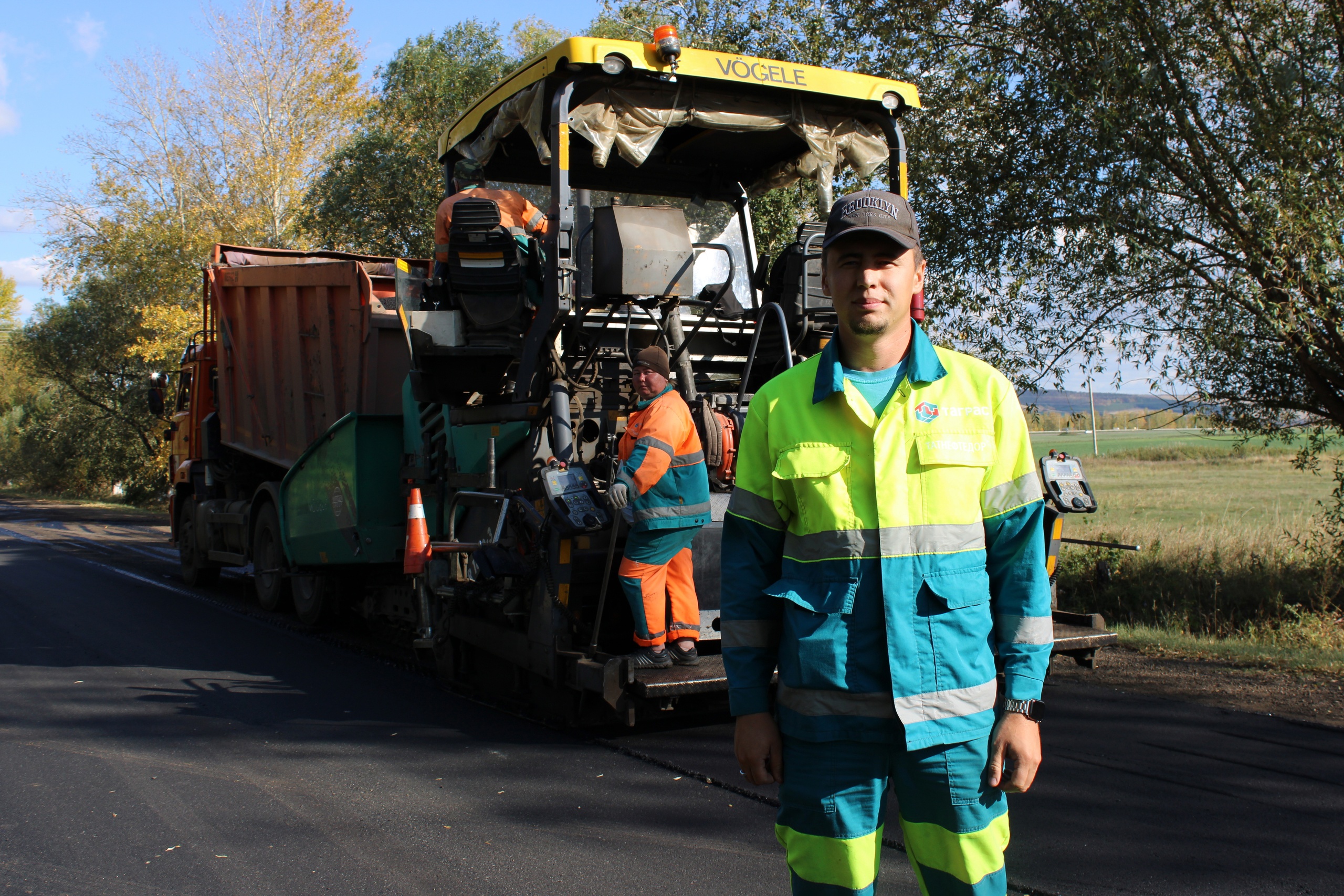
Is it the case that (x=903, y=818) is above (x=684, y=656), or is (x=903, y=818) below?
above

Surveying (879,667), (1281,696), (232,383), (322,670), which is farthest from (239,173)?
(879,667)

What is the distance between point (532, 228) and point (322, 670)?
3.47m

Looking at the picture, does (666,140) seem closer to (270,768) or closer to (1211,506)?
(270,768)

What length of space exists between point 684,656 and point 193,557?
8.53 meters

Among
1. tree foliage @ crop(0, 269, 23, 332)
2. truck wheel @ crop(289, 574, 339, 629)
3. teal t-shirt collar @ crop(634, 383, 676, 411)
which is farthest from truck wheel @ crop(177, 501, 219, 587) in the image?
tree foliage @ crop(0, 269, 23, 332)

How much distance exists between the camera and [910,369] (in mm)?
2248

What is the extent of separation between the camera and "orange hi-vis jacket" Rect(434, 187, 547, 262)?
19.1 ft

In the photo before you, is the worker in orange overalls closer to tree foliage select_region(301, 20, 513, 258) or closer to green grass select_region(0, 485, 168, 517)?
tree foliage select_region(301, 20, 513, 258)

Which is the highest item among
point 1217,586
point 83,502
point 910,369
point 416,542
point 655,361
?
point 655,361

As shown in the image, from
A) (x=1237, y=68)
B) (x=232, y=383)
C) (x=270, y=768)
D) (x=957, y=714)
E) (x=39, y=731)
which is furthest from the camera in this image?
(x=232, y=383)

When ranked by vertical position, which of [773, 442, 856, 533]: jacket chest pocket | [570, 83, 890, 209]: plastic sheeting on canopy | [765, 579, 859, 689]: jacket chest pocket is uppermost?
[570, 83, 890, 209]: plastic sheeting on canopy

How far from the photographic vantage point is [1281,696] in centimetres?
604

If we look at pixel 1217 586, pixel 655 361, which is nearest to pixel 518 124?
pixel 655 361

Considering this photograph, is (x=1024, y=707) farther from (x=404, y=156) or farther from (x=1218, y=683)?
(x=404, y=156)
